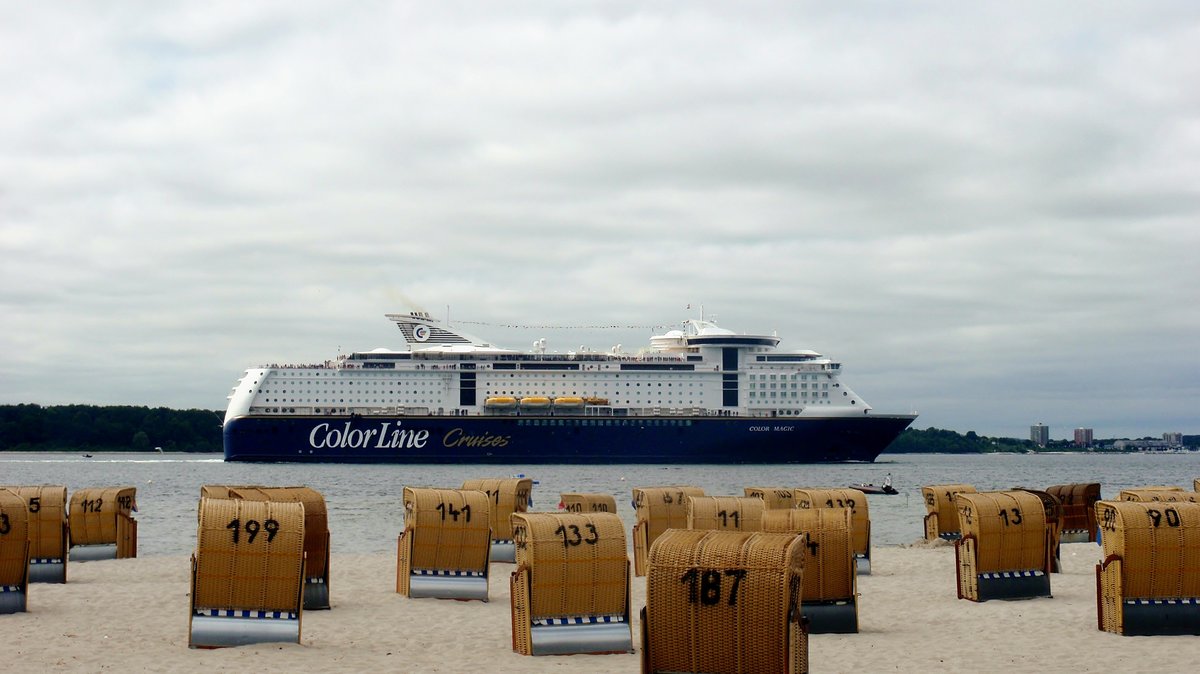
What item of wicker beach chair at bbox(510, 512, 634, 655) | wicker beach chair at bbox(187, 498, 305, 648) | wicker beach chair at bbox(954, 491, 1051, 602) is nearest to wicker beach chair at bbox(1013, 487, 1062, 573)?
wicker beach chair at bbox(954, 491, 1051, 602)

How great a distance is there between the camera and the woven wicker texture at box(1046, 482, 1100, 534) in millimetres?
28984

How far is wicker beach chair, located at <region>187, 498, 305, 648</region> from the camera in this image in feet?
41.0

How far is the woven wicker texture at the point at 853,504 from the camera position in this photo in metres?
20.4

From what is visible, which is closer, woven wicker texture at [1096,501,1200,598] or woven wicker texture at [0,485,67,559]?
woven wicker texture at [1096,501,1200,598]

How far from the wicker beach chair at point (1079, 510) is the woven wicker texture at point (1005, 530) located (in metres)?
12.4

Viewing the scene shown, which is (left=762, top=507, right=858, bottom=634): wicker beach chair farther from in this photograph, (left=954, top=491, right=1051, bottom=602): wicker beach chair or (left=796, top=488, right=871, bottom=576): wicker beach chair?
(left=796, top=488, right=871, bottom=576): wicker beach chair

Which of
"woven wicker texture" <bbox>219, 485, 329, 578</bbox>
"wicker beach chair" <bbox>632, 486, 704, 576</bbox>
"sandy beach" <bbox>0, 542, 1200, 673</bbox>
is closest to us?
"sandy beach" <bbox>0, 542, 1200, 673</bbox>

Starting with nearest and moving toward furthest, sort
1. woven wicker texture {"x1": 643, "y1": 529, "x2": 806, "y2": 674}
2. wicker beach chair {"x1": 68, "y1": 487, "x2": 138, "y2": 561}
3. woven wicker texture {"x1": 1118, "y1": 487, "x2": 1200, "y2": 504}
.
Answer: woven wicker texture {"x1": 643, "y1": 529, "x2": 806, "y2": 674}
woven wicker texture {"x1": 1118, "y1": 487, "x2": 1200, "y2": 504}
wicker beach chair {"x1": 68, "y1": 487, "x2": 138, "y2": 561}

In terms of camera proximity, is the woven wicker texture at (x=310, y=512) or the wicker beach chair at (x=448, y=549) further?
the wicker beach chair at (x=448, y=549)

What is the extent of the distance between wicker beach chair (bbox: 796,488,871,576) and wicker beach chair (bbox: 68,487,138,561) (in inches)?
530

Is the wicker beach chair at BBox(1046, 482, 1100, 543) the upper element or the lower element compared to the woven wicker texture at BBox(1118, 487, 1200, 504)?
lower

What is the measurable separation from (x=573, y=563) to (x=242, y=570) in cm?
334

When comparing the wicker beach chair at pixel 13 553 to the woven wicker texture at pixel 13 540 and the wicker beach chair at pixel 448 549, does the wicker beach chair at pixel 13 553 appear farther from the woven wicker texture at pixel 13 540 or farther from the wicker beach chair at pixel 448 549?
the wicker beach chair at pixel 448 549

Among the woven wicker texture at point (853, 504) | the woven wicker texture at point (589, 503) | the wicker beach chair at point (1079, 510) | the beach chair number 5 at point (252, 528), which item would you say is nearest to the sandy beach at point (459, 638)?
the woven wicker texture at point (853, 504)
